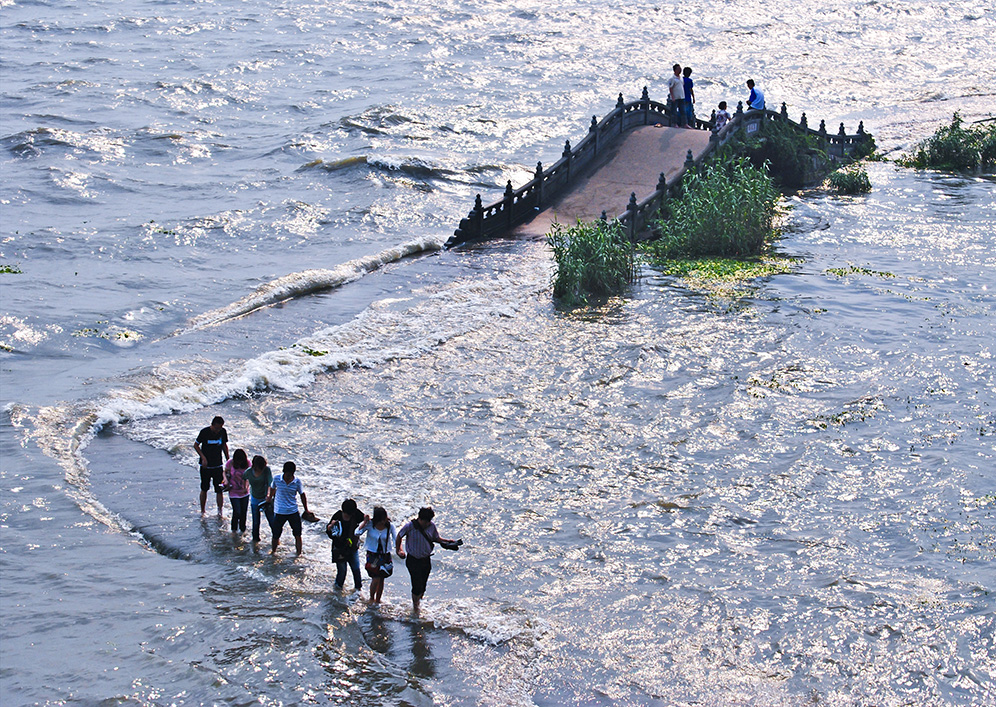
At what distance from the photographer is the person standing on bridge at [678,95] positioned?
1340 inches

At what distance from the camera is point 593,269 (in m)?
24.1

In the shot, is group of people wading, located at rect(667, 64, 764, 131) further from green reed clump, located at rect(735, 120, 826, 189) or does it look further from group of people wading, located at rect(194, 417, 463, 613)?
group of people wading, located at rect(194, 417, 463, 613)

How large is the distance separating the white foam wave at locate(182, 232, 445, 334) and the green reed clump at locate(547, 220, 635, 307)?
5.66 m

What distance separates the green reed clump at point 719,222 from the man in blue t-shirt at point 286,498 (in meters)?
15.4

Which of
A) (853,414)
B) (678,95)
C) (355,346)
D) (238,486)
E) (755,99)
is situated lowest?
(238,486)

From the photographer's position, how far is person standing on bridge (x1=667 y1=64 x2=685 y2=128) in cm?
3403

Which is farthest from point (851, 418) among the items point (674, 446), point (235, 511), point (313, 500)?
point (235, 511)

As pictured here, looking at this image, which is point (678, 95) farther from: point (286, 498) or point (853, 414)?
point (286, 498)

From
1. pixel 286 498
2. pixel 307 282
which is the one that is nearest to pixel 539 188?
pixel 307 282

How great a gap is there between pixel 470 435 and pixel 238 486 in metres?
4.76

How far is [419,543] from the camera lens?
40.5 ft

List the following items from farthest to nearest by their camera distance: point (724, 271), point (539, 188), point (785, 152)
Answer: point (785, 152)
point (539, 188)
point (724, 271)

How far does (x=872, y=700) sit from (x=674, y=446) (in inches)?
258

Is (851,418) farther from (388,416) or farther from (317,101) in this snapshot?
(317,101)
